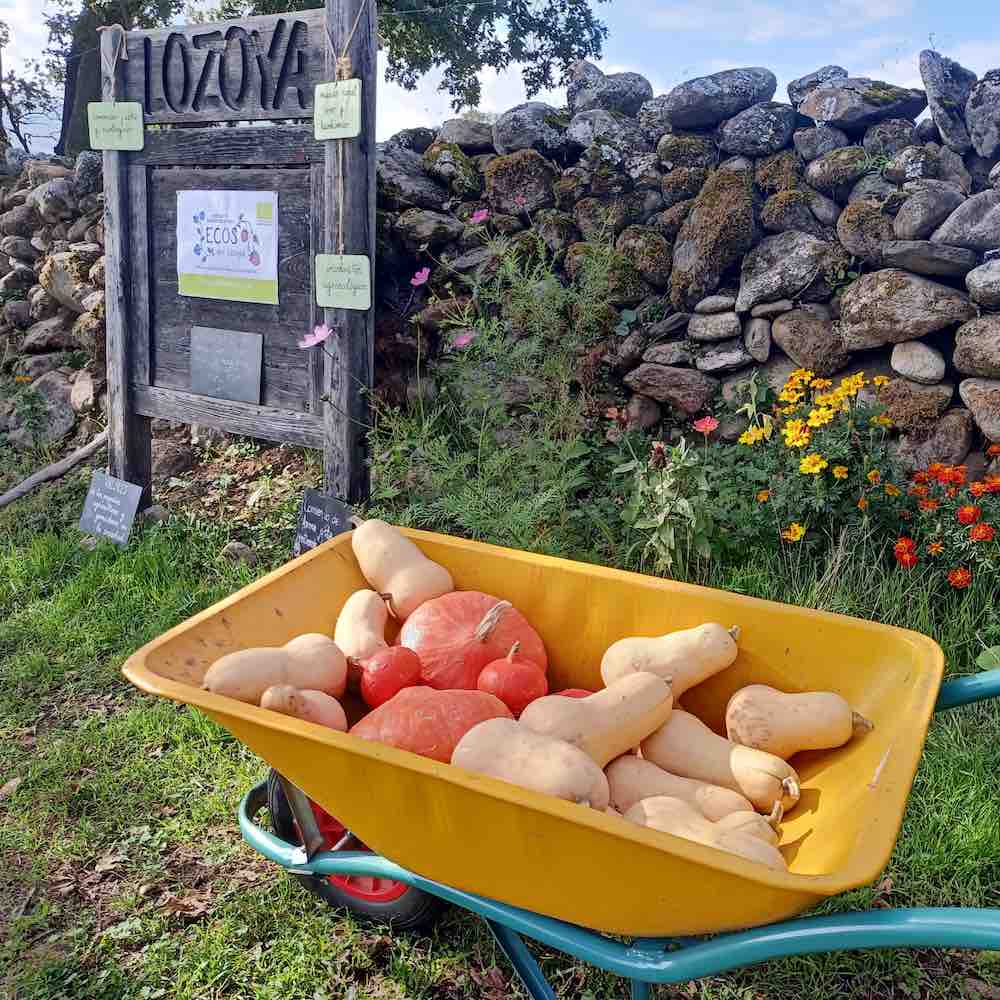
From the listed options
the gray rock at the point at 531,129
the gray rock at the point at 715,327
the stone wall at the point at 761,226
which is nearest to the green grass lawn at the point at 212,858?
the stone wall at the point at 761,226

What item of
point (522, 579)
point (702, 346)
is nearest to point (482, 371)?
point (702, 346)

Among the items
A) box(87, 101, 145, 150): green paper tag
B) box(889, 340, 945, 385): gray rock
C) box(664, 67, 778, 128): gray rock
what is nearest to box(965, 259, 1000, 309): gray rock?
box(889, 340, 945, 385): gray rock

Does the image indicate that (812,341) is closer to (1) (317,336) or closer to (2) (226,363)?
(1) (317,336)

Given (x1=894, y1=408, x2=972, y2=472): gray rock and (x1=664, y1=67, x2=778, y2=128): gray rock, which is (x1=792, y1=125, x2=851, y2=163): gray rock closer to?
(x1=664, y1=67, x2=778, y2=128): gray rock

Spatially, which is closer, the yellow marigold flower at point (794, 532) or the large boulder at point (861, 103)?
the yellow marigold flower at point (794, 532)

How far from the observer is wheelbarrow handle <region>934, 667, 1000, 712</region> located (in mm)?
1566

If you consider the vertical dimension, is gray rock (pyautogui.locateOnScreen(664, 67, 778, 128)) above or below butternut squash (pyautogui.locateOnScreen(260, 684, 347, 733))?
above

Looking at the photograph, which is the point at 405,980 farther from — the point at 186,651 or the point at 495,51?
the point at 495,51

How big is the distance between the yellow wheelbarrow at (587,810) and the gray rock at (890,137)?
2689 millimetres

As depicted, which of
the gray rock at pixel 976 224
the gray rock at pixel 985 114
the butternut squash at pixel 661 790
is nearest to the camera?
the butternut squash at pixel 661 790

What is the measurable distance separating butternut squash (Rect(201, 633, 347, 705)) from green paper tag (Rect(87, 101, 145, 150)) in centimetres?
302

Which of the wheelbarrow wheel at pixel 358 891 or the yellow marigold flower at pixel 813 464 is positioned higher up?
the yellow marigold flower at pixel 813 464

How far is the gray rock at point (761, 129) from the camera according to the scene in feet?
12.8

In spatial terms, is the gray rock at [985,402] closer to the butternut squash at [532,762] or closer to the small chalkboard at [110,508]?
the butternut squash at [532,762]
